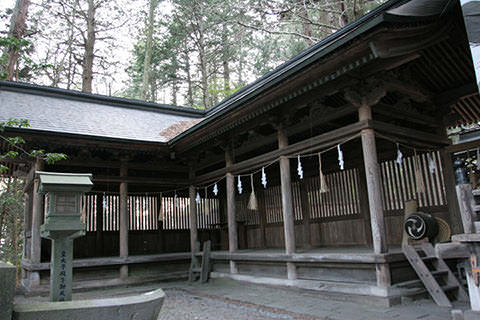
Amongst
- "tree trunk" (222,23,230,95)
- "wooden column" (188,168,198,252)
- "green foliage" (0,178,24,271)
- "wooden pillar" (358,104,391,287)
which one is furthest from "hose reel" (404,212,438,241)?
"tree trunk" (222,23,230,95)

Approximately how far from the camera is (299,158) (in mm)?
7234

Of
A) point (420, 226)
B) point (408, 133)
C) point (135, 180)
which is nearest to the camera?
point (420, 226)

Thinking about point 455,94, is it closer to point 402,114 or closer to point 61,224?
point 402,114

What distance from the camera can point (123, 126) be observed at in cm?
1106

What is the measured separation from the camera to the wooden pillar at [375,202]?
5.75 m

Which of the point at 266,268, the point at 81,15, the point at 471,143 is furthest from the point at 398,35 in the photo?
the point at 81,15

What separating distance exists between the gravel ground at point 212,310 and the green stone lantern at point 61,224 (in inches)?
84.6

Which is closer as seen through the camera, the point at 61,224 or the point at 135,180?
the point at 61,224

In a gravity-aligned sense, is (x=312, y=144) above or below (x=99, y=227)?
above

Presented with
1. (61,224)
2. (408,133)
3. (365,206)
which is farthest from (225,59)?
(61,224)

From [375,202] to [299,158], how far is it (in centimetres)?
180

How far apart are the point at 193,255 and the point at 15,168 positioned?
5.95 metres

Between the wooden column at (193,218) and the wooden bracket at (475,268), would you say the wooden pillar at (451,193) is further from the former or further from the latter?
the wooden column at (193,218)

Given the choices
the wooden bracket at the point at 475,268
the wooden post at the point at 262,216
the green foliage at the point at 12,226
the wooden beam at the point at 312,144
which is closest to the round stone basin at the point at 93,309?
the wooden bracket at the point at 475,268
